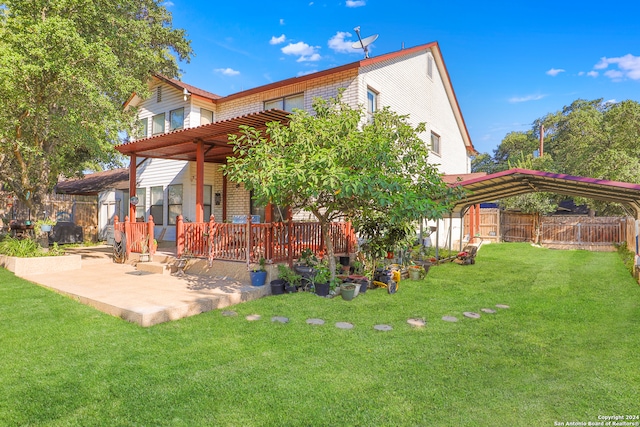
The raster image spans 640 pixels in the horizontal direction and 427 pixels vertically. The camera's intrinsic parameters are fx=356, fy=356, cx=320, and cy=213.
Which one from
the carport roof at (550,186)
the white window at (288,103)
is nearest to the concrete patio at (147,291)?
the carport roof at (550,186)

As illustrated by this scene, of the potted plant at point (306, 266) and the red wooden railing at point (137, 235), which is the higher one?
the red wooden railing at point (137, 235)

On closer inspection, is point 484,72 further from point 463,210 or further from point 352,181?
point 352,181

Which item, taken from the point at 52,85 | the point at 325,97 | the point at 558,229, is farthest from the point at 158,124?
the point at 558,229

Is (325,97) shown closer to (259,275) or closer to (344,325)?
(259,275)

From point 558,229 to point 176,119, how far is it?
63.7ft

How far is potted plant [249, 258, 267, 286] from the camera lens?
7.29 m

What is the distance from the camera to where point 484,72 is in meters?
19.9

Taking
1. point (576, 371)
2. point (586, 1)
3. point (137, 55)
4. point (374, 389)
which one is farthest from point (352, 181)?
point (586, 1)

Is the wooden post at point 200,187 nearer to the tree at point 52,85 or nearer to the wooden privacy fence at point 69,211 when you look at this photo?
the tree at point 52,85

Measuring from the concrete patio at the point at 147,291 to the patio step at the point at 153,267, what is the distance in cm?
12

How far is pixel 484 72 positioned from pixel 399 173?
16.7 m

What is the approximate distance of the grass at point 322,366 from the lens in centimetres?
296

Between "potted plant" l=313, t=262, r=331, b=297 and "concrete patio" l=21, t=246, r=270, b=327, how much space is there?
1000 millimetres

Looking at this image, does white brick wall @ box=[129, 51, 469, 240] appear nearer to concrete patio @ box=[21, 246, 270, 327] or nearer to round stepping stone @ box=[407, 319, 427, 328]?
concrete patio @ box=[21, 246, 270, 327]
